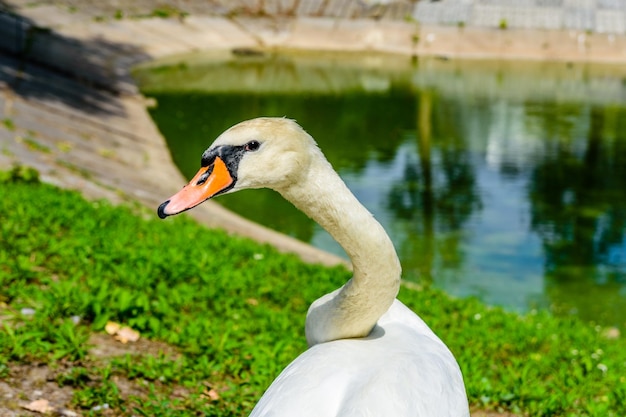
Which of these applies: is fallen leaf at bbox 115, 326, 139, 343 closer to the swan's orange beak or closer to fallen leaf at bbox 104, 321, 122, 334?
fallen leaf at bbox 104, 321, 122, 334

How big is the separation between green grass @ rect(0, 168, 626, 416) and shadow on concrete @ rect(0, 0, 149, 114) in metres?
8.82

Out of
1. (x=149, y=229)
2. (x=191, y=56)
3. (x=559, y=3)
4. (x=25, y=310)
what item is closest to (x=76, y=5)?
(x=191, y=56)

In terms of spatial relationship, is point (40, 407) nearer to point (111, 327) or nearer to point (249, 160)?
point (111, 327)

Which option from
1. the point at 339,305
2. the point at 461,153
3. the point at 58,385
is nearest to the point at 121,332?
the point at 58,385

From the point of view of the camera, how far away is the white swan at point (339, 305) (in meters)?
2.75

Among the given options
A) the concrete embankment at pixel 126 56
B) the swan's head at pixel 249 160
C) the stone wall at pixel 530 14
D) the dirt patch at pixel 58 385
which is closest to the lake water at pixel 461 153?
the concrete embankment at pixel 126 56

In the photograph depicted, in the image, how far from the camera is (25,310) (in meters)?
4.89

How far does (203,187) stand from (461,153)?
1537 cm

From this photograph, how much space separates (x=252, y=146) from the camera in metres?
2.84

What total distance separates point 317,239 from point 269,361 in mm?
7153

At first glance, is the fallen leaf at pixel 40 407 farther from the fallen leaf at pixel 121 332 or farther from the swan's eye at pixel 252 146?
the swan's eye at pixel 252 146

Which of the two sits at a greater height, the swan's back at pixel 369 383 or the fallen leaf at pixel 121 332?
the swan's back at pixel 369 383

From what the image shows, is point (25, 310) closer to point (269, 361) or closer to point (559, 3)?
point (269, 361)

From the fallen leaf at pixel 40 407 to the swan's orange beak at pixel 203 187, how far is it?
1641 millimetres
